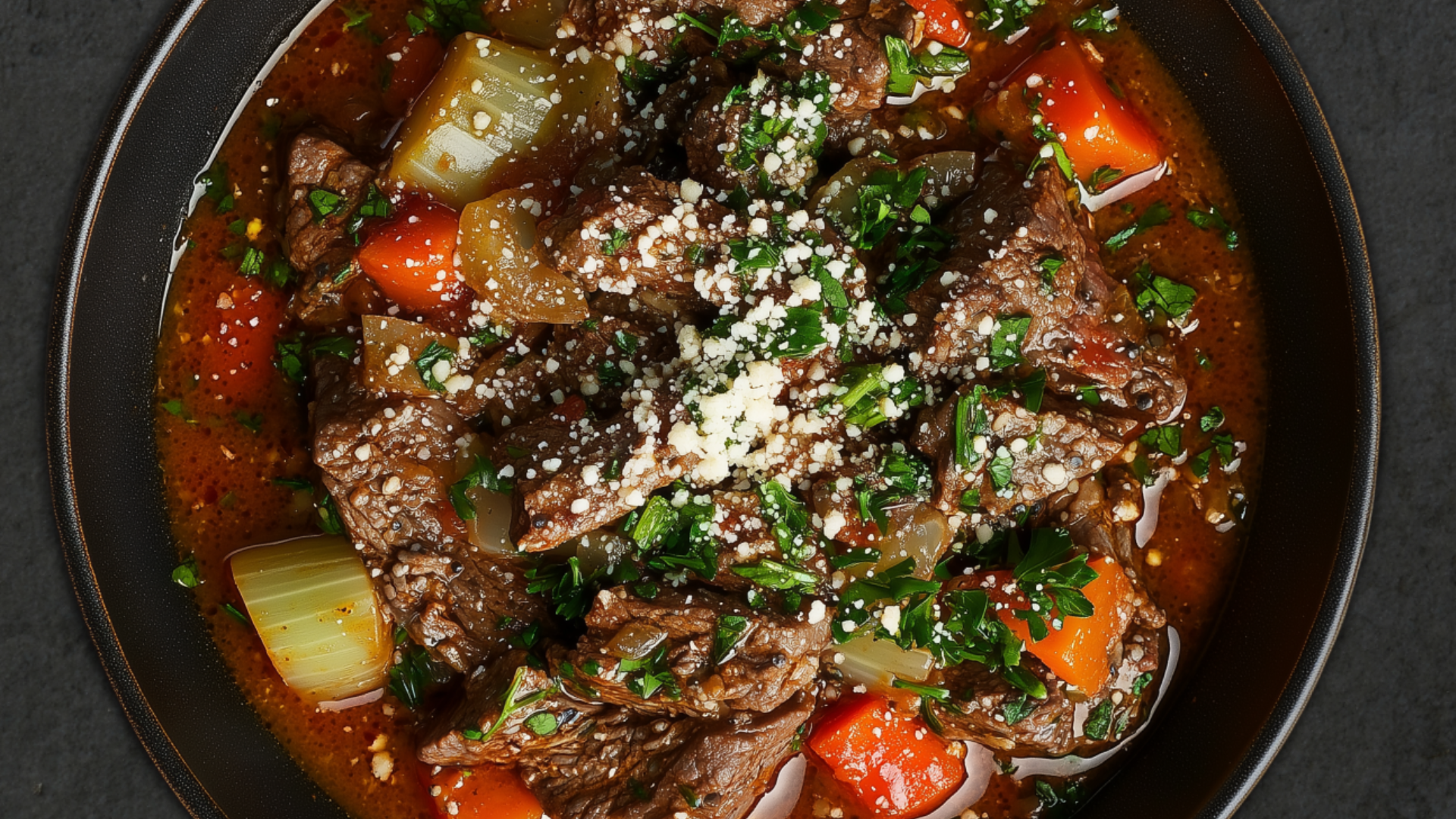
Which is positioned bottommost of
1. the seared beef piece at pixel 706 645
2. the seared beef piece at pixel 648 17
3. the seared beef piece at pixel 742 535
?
the seared beef piece at pixel 706 645


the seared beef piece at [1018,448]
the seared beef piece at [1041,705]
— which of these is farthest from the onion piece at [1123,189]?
the seared beef piece at [1041,705]

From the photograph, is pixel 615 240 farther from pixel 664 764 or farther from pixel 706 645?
pixel 664 764

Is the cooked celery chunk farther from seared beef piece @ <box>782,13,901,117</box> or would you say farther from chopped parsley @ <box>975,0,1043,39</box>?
chopped parsley @ <box>975,0,1043,39</box>

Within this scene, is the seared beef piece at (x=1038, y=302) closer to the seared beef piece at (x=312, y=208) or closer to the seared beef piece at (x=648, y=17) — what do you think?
the seared beef piece at (x=648, y=17)

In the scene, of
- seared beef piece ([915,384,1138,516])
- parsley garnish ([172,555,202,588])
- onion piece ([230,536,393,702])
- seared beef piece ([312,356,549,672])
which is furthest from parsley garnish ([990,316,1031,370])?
parsley garnish ([172,555,202,588])

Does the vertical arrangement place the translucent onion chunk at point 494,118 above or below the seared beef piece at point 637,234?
above
